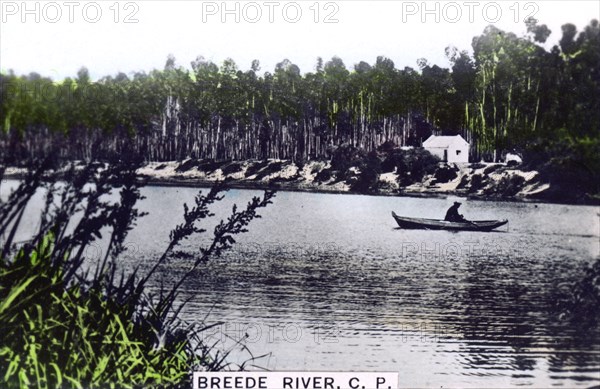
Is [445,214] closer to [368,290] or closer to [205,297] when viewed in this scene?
[368,290]

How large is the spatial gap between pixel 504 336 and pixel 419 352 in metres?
0.43

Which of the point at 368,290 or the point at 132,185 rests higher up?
the point at 132,185

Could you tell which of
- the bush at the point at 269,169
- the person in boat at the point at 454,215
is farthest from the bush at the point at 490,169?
the bush at the point at 269,169

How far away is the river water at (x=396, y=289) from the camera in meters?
3.74

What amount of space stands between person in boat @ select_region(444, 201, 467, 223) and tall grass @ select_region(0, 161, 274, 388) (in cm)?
85

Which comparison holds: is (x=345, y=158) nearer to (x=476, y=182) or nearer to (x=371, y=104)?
(x=371, y=104)

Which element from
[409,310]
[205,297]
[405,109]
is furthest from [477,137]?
[205,297]

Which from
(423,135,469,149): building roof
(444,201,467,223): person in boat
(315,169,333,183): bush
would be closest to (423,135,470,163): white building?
(423,135,469,149): building roof

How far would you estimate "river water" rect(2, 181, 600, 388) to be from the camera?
3.74 metres

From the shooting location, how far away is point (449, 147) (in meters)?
3.79

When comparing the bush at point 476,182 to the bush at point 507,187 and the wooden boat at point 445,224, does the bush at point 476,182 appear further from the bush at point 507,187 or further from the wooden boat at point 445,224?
the wooden boat at point 445,224

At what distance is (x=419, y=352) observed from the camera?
379 centimetres

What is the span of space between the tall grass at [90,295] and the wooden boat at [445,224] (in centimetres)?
65

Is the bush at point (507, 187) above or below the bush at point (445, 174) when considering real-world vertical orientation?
below
